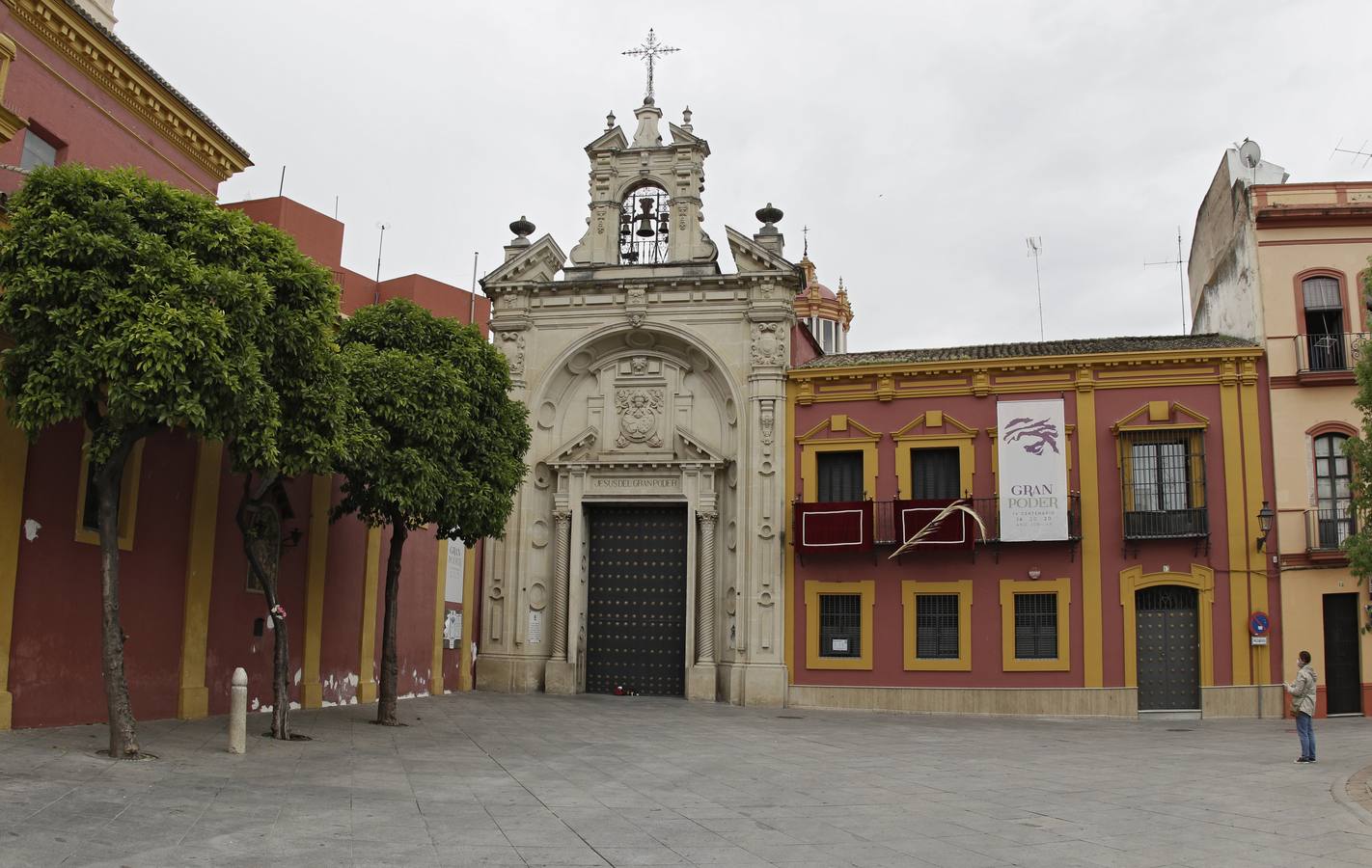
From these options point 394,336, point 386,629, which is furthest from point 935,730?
point 394,336

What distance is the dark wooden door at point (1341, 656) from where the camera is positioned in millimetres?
23188

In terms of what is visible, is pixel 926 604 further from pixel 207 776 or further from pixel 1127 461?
pixel 207 776

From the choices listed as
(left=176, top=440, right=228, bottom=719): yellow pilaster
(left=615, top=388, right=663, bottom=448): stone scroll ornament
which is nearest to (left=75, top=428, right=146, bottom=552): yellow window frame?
(left=176, top=440, right=228, bottom=719): yellow pilaster

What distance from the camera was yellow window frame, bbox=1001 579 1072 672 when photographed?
24.3 metres

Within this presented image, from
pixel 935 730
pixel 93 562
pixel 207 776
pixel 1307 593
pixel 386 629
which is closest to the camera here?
pixel 207 776

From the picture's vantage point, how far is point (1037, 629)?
24.6m

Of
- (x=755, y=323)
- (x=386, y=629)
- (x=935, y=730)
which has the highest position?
(x=755, y=323)

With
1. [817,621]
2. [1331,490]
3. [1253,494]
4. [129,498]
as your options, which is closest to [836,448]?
[817,621]

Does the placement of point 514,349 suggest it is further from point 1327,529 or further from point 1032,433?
point 1327,529

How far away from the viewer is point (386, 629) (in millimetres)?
18531

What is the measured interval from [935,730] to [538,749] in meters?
8.05

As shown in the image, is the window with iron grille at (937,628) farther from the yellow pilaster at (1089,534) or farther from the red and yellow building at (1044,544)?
the yellow pilaster at (1089,534)

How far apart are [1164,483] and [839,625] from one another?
7581 mm

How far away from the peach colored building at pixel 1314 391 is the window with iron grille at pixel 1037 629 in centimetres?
447
